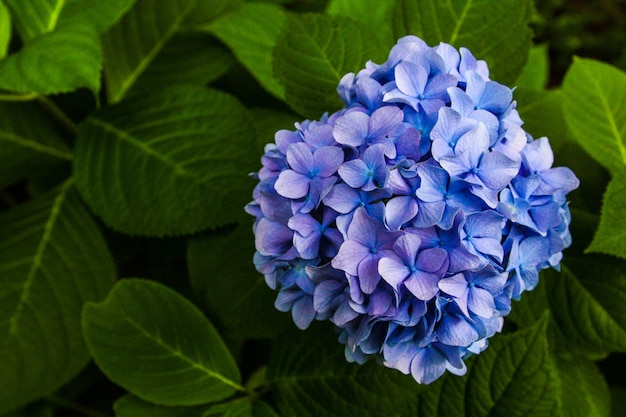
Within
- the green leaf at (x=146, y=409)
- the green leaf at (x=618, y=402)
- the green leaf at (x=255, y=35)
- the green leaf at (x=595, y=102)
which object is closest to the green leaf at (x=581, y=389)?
the green leaf at (x=618, y=402)

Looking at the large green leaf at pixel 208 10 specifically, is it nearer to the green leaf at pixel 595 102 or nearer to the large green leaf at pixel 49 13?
the large green leaf at pixel 49 13

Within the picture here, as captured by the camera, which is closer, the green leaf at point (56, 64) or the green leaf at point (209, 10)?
the green leaf at point (56, 64)

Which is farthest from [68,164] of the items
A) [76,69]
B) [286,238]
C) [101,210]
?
[286,238]

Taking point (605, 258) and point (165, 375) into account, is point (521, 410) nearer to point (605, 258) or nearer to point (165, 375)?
point (605, 258)

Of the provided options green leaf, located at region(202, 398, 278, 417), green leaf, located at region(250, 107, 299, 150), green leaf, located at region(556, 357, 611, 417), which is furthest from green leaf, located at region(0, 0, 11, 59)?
green leaf, located at region(556, 357, 611, 417)

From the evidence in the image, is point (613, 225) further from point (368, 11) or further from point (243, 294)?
point (368, 11)

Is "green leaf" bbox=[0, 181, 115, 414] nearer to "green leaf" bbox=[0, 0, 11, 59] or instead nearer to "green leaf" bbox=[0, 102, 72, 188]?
"green leaf" bbox=[0, 102, 72, 188]
